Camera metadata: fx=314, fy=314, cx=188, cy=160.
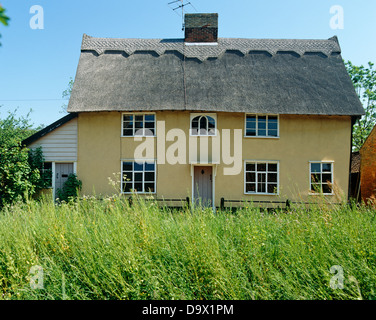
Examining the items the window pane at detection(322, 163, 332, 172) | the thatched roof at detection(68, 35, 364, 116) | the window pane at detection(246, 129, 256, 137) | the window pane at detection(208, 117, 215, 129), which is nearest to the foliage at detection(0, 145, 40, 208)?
the thatched roof at detection(68, 35, 364, 116)

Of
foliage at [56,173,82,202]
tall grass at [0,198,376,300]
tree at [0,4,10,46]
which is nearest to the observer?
tree at [0,4,10,46]

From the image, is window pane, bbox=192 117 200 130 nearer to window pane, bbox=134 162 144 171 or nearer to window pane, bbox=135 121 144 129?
window pane, bbox=135 121 144 129

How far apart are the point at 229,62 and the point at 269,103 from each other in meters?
3.48

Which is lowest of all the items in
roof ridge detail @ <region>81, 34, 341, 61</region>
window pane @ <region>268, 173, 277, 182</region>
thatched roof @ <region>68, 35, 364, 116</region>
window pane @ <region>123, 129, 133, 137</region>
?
window pane @ <region>268, 173, 277, 182</region>

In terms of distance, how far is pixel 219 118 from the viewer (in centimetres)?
1500

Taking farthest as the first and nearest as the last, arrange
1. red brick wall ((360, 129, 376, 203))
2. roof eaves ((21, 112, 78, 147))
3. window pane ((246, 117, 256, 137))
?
red brick wall ((360, 129, 376, 203))
window pane ((246, 117, 256, 137))
roof eaves ((21, 112, 78, 147))

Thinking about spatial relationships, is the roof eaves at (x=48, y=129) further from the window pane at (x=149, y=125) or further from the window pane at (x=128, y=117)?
the window pane at (x=149, y=125)

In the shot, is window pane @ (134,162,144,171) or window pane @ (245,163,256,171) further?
window pane @ (245,163,256,171)

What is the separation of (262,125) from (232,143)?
1772mm

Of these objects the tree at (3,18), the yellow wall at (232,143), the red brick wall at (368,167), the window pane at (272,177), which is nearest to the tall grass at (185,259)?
the tree at (3,18)

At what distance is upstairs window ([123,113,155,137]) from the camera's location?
1494 centimetres

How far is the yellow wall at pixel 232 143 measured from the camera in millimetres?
14672

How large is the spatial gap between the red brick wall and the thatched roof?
115 inches
